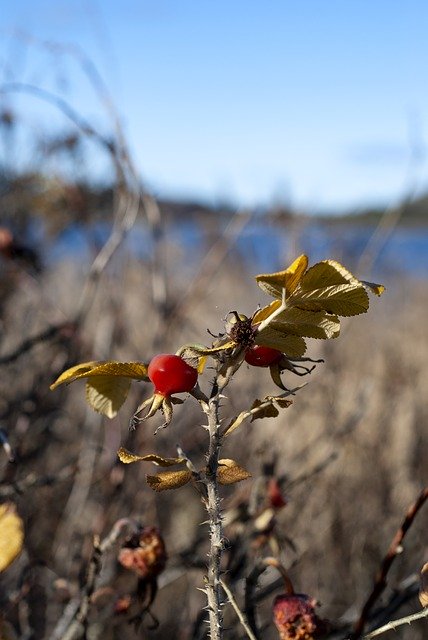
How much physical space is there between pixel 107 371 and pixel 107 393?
0.07 metres

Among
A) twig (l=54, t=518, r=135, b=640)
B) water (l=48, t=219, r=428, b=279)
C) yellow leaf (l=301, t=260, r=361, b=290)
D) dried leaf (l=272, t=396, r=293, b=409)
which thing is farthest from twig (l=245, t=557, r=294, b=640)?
water (l=48, t=219, r=428, b=279)

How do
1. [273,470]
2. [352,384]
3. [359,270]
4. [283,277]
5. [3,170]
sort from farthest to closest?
[3,170], [352,384], [359,270], [273,470], [283,277]

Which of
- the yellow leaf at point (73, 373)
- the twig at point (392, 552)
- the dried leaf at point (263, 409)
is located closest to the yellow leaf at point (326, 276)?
the dried leaf at point (263, 409)

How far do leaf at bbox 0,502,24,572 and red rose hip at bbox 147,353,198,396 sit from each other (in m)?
0.24

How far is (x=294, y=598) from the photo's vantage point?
2.82 ft

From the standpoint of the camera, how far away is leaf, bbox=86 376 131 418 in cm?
78

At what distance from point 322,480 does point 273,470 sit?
183 cm

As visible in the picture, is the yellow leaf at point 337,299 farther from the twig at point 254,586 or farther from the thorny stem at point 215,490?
the twig at point 254,586

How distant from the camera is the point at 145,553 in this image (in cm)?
94

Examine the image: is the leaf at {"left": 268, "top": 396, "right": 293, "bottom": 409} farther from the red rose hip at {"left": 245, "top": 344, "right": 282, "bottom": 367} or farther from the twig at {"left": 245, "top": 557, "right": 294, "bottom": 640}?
the twig at {"left": 245, "top": 557, "right": 294, "bottom": 640}

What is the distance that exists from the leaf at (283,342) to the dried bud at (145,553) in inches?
14.1

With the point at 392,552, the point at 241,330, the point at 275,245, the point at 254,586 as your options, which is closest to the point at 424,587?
the point at 392,552

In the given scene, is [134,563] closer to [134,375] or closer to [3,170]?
[134,375]

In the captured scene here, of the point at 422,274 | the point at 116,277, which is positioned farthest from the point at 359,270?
the point at 422,274
